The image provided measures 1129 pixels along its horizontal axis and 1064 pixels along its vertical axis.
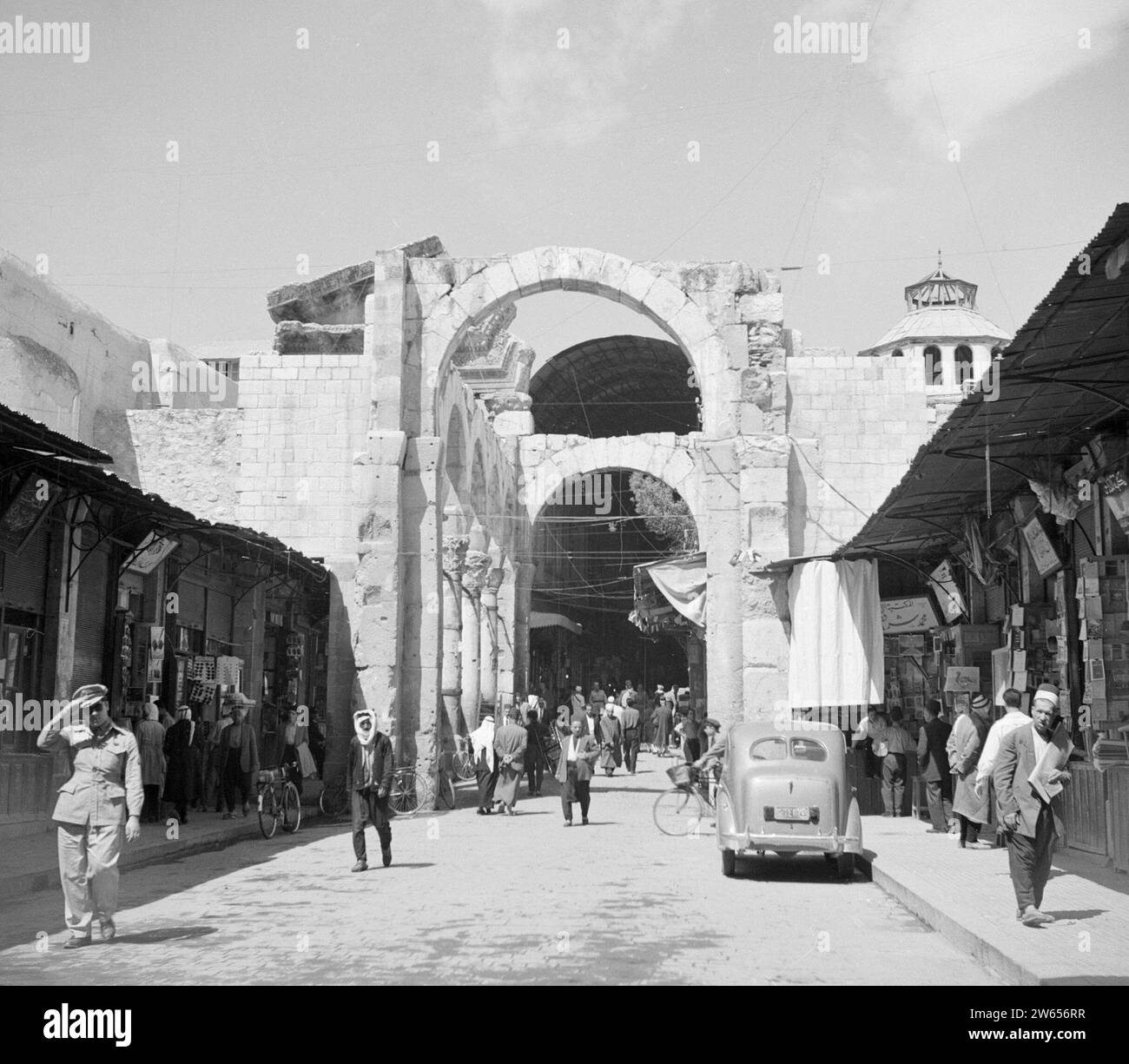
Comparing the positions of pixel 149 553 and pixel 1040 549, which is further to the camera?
pixel 149 553

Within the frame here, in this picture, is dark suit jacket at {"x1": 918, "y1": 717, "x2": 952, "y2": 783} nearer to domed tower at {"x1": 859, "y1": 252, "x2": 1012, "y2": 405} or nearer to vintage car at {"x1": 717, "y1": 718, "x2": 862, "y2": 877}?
vintage car at {"x1": 717, "y1": 718, "x2": 862, "y2": 877}

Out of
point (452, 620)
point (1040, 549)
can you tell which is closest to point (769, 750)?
point (1040, 549)

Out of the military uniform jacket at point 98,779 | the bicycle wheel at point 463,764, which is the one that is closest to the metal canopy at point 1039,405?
the military uniform jacket at point 98,779

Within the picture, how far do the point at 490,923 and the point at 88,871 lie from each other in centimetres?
263

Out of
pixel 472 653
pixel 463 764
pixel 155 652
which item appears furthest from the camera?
pixel 472 653

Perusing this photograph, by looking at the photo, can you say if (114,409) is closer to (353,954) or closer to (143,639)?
(143,639)

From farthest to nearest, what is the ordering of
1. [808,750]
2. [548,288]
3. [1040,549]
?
1. [548,288]
2. [1040,549]
3. [808,750]

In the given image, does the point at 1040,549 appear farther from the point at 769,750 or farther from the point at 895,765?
the point at 895,765

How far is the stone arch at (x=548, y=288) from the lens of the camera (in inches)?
786

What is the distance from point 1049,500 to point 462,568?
552 inches

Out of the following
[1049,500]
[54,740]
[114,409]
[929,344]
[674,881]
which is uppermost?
[929,344]

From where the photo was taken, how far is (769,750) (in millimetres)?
12164

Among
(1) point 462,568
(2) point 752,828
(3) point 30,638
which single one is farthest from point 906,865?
(1) point 462,568

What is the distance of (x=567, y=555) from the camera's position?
43.1 meters
